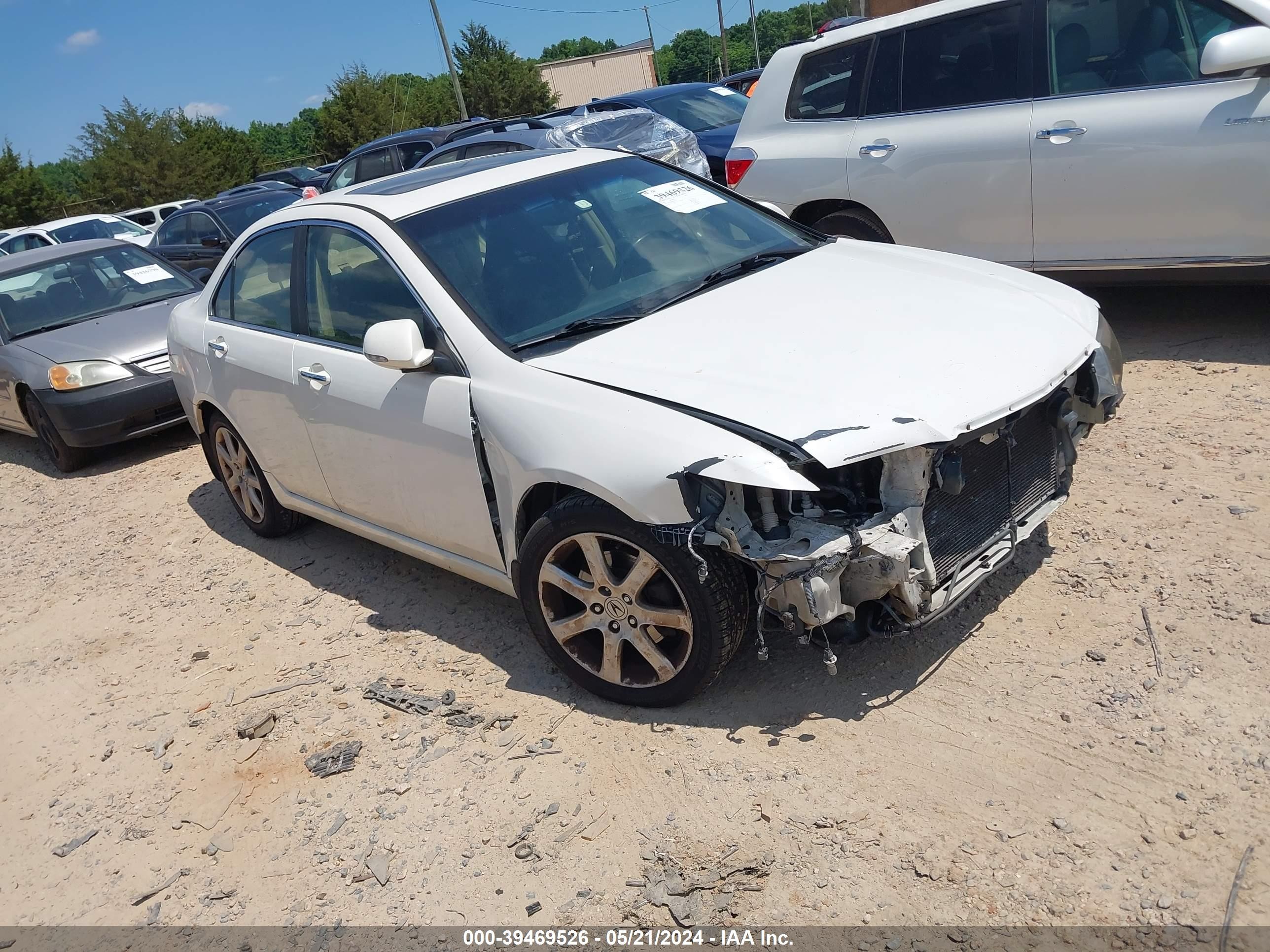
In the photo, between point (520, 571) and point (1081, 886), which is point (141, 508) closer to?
point (520, 571)

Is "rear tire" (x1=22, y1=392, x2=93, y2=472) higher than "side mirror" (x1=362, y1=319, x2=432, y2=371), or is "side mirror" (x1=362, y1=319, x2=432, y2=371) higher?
"side mirror" (x1=362, y1=319, x2=432, y2=371)

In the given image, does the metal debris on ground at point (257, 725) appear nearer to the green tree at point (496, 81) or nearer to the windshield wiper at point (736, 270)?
the windshield wiper at point (736, 270)

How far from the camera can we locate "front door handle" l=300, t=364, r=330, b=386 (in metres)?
4.39

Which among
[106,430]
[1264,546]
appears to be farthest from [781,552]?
[106,430]

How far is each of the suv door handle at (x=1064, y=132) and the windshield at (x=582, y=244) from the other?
6.67ft

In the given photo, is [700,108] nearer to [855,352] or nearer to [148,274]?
[148,274]

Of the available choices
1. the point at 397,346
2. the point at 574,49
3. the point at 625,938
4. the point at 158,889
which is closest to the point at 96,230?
the point at 397,346

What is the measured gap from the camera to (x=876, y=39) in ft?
21.8

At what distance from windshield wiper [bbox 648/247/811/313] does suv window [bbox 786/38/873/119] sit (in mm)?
2744

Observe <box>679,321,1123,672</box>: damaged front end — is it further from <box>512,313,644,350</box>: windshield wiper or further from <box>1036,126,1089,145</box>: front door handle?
<box>1036,126,1089,145</box>: front door handle

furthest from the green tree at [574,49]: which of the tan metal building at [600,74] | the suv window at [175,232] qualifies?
the suv window at [175,232]

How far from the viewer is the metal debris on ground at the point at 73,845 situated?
143 inches

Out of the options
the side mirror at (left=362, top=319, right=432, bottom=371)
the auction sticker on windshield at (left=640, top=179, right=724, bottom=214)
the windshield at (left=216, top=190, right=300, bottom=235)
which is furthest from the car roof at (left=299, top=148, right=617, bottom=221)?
the windshield at (left=216, top=190, right=300, bottom=235)

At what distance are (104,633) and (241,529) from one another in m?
1.18
